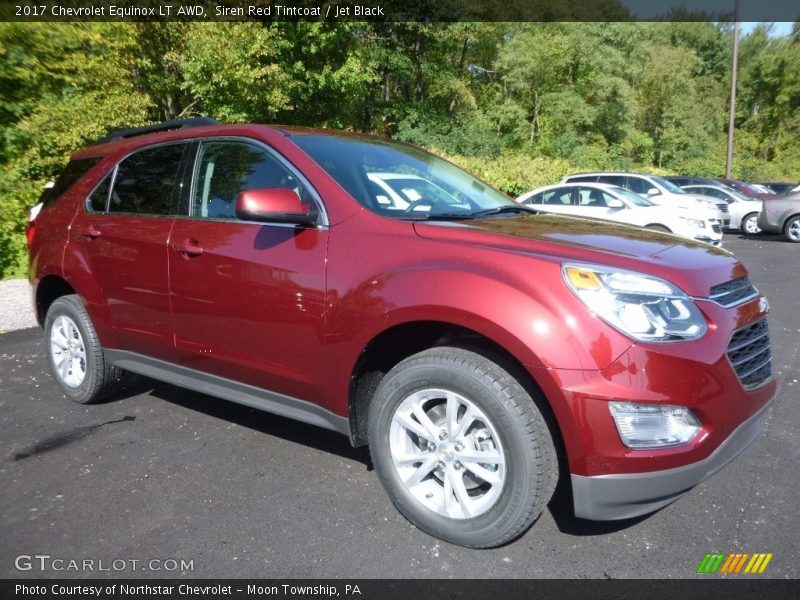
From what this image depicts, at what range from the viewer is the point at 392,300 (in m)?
2.70

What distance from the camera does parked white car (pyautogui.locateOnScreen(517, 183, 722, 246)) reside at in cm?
1160

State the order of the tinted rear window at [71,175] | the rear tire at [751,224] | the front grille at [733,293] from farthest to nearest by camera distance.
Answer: the rear tire at [751,224] < the tinted rear window at [71,175] < the front grille at [733,293]

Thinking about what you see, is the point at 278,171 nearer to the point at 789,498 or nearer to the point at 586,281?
the point at 586,281

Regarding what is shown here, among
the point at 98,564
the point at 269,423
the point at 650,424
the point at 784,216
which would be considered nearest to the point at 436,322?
the point at 650,424

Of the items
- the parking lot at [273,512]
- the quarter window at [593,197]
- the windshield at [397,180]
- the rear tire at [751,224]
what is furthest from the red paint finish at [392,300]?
the rear tire at [751,224]

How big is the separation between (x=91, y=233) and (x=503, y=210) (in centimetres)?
255

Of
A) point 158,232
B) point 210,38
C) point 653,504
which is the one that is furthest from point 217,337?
point 210,38

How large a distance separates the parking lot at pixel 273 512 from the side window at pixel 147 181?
1.36 m

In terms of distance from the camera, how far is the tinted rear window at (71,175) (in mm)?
4402

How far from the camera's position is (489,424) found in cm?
250

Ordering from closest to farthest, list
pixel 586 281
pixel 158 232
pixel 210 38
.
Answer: pixel 586 281
pixel 158 232
pixel 210 38

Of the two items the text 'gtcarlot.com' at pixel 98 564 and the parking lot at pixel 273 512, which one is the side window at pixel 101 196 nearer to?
the parking lot at pixel 273 512

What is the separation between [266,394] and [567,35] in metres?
37.6

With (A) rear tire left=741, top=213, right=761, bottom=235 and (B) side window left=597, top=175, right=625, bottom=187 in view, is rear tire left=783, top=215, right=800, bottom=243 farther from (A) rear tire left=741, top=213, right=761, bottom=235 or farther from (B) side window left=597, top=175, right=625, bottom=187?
(B) side window left=597, top=175, right=625, bottom=187
